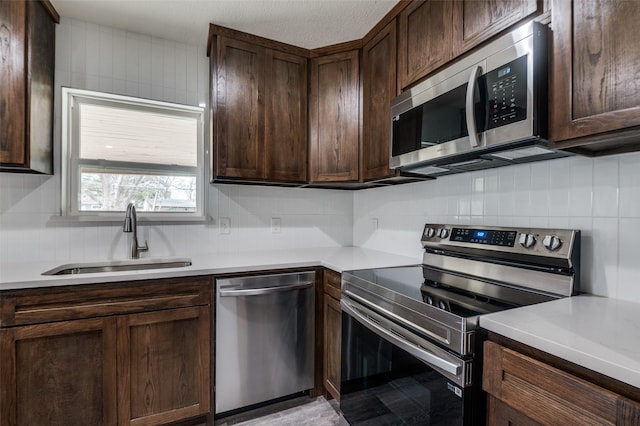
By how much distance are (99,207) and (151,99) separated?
801mm

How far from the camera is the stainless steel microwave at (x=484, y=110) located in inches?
40.5

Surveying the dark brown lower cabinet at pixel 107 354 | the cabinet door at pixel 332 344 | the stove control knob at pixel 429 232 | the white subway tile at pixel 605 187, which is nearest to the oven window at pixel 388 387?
the cabinet door at pixel 332 344

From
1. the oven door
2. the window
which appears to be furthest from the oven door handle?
the window

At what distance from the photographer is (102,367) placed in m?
1.47

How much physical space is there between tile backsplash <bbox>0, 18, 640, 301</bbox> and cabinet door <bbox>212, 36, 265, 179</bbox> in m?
0.36

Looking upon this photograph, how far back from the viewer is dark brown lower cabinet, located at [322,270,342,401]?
175 cm

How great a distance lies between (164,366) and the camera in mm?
1585

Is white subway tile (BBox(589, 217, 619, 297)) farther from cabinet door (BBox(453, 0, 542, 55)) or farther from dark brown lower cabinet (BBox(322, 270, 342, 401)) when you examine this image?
dark brown lower cabinet (BBox(322, 270, 342, 401))

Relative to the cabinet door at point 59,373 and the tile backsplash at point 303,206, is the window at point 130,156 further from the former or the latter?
the cabinet door at point 59,373

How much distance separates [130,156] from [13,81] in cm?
66

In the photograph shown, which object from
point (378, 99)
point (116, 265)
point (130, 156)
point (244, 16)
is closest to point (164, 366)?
point (116, 265)

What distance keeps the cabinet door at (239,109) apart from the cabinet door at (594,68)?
159cm

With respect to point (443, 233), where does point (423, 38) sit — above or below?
above

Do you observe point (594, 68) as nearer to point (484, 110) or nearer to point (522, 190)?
point (484, 110)
